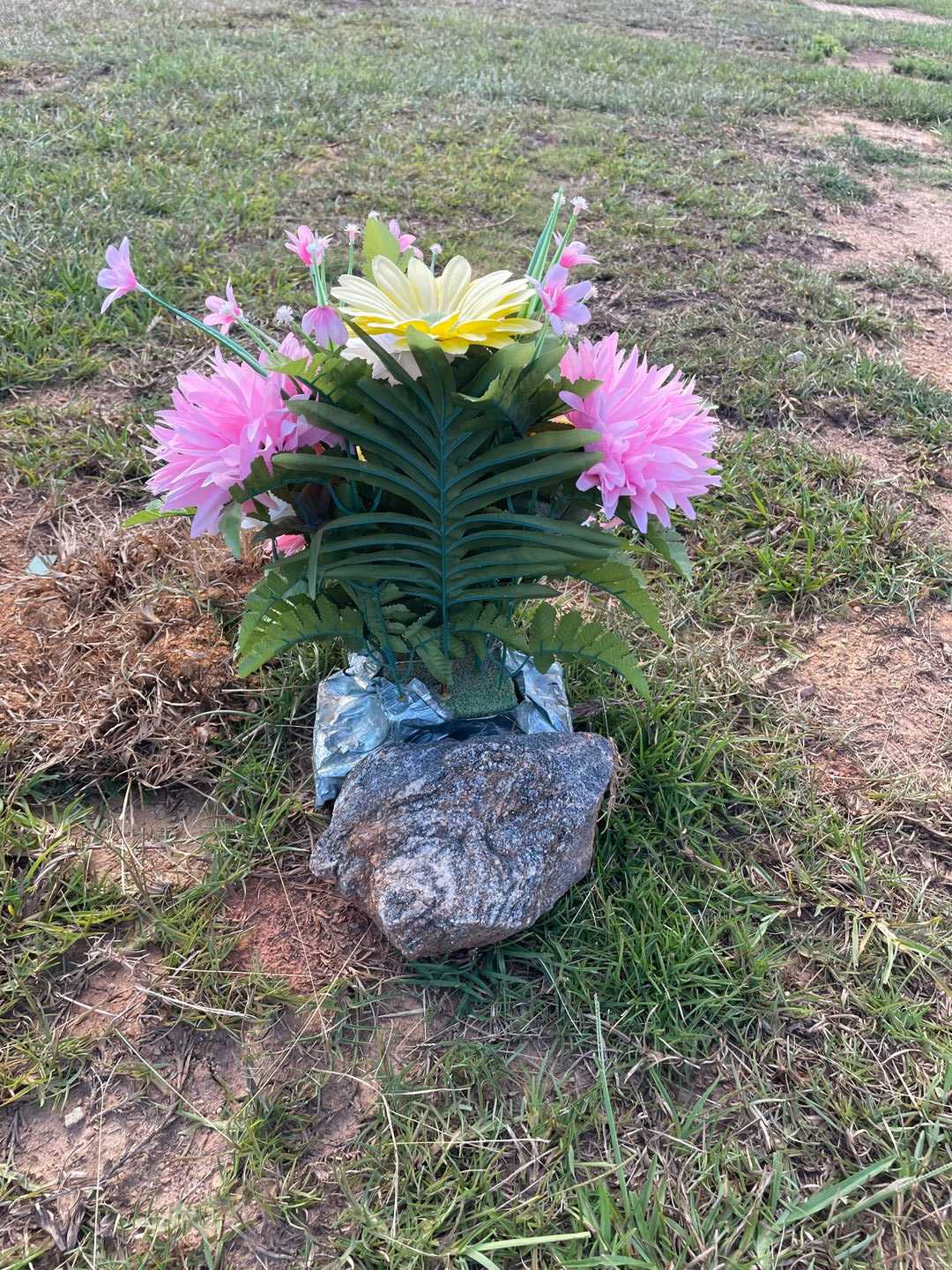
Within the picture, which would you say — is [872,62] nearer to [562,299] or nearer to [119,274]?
[562,299]

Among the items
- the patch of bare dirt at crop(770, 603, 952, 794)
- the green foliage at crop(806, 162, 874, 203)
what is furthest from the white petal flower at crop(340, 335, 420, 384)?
the green foliage at crop(806, 162, 874, 203)

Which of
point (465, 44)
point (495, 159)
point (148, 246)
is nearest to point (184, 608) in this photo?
point (148, 246)

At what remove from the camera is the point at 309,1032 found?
1423 millimetres

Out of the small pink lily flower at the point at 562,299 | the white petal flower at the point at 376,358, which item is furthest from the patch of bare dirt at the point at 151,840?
the small pink lily flower at the point at 562,299

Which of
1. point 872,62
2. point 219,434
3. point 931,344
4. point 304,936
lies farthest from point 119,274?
point 872,62

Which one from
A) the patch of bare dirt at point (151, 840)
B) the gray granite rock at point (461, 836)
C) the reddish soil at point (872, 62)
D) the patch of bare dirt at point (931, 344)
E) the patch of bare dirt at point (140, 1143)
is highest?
the reddish soil at point (872, 62)

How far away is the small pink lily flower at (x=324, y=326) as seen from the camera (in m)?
1.14

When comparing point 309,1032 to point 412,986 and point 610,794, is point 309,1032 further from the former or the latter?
point 610,794

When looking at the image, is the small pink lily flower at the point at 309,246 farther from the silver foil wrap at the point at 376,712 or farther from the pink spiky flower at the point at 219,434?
the silver foil wrap at the point at 376,712

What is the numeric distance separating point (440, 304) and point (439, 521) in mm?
303

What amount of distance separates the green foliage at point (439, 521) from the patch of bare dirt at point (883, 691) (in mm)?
660

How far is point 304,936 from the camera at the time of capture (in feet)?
5.09

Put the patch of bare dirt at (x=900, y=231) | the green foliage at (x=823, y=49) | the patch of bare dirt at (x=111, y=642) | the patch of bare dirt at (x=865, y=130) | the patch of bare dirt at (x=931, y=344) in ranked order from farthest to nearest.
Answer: the green foliage at (x=823, y=49)
the patch of bare dirt at (x=865, y=130)
the patch of bare dirt at (x=900, y=231)
the patch of bare dirt at (x=931, y=344)
the patch of bare dirt at (x=111, y=642)

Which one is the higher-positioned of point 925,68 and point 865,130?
point 925,68
